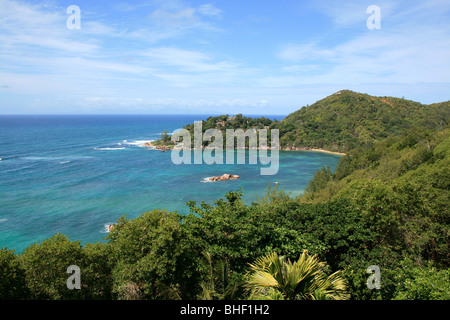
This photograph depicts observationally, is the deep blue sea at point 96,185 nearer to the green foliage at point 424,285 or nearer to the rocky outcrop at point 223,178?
the rocky outcrop at point 223,178

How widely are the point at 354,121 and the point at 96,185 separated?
100699 mm

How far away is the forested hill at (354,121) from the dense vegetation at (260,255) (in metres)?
80.9

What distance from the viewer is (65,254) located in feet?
32.5

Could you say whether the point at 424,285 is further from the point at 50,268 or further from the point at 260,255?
the point at 50,268

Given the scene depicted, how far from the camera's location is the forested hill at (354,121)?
98125 mm

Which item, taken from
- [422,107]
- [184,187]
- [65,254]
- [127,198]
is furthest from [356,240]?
[422,107]

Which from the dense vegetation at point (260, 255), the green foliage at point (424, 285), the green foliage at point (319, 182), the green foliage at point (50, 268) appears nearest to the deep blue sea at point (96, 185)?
→ the green foliage at point (319, 182)

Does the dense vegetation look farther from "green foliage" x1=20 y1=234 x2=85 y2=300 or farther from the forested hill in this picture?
the forested hill

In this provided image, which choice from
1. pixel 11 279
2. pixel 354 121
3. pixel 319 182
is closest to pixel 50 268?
pixel 11 279

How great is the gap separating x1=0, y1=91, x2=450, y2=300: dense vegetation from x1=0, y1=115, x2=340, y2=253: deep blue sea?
1981 centimetres
